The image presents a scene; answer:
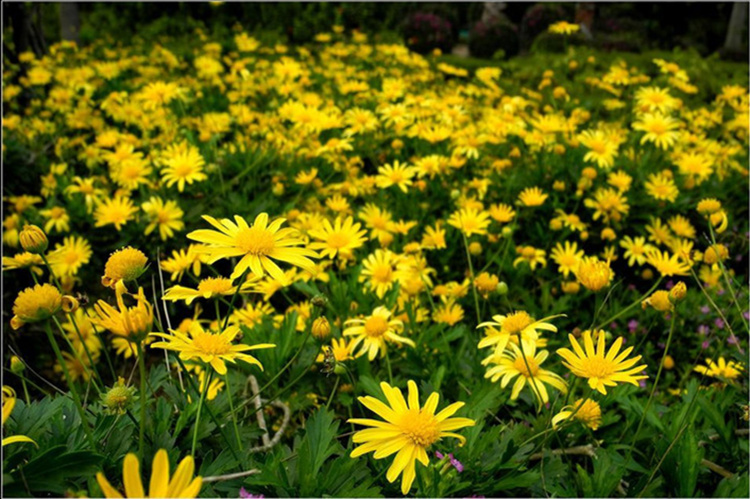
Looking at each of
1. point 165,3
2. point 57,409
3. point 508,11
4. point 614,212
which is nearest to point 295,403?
point 57,409

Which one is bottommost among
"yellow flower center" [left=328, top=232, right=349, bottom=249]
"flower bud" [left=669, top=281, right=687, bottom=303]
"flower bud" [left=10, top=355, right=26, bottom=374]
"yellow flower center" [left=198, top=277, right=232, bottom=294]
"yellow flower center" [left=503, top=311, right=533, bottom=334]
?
"flower bud" [left=10, top=355, right=26, bottom=374]

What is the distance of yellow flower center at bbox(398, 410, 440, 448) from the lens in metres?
0.95

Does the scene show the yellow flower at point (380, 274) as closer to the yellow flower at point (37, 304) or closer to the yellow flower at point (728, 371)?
the yellow flower at point (728, 371)

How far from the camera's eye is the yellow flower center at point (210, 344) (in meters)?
1.05

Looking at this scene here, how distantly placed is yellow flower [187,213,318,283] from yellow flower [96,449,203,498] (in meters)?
0.45

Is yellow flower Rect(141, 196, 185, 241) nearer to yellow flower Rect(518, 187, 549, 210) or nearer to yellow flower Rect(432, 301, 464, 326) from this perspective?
yellow flower Rect(432, 301, 464, 326)

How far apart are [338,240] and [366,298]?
267 mm

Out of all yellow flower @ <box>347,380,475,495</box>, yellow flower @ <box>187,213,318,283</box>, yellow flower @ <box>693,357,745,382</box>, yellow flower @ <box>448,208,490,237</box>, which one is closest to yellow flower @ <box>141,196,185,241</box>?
yellow flower @ <box>448,208,490,237</box>

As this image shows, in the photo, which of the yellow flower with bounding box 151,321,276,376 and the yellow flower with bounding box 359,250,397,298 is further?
the yellow flower with bounding box 359,250,397,298

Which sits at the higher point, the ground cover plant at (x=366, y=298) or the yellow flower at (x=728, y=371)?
the ground cover plant at (x=366, y=298)

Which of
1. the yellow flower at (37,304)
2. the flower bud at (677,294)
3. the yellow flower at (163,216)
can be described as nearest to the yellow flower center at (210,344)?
the yellow flower at (37,304)

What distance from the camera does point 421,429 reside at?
3.12 feet

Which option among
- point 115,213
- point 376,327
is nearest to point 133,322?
point 376,327

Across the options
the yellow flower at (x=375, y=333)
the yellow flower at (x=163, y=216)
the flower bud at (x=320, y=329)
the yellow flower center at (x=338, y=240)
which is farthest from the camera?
the yellow flower at (x=163, y=216)
